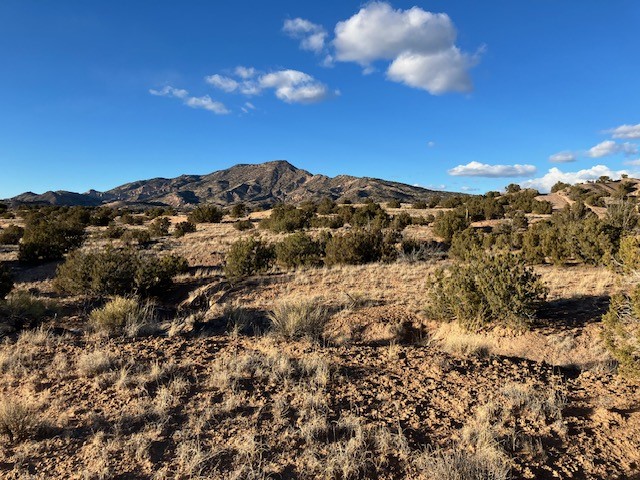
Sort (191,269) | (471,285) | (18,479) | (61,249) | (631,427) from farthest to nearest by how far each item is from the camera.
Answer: (61,249) → (191,269) → (471,285) → (631,427) → (18,479)

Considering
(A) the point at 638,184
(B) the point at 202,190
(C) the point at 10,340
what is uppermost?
(B) the point at 202,190

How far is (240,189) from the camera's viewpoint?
166000 mm

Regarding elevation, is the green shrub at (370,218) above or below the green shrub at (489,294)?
above

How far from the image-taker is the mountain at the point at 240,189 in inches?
5464

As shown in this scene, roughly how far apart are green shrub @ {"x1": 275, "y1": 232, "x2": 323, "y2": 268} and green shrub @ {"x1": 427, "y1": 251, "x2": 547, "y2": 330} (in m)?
9.13

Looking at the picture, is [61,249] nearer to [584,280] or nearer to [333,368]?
[333,368]

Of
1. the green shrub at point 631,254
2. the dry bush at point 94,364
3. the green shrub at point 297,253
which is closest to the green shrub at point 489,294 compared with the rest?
the green shrub at point 631,254

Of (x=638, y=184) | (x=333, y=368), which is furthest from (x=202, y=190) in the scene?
(x=333, y=368)

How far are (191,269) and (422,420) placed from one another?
15.8 meters

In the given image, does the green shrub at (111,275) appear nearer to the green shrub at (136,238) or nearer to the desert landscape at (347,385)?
the desert landscape at (347,385)

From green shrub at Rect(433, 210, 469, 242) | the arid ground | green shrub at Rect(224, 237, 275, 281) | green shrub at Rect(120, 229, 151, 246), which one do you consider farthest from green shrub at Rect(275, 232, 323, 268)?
green shrub at Rect(120, 229, 151, 246)

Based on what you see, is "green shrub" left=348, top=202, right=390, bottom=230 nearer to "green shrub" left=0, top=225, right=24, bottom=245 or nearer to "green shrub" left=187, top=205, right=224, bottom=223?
"green shrub" left=187, top=205, right=224, bottom=223

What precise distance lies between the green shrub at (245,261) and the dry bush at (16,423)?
11.3 meters

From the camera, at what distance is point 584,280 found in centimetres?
1128
